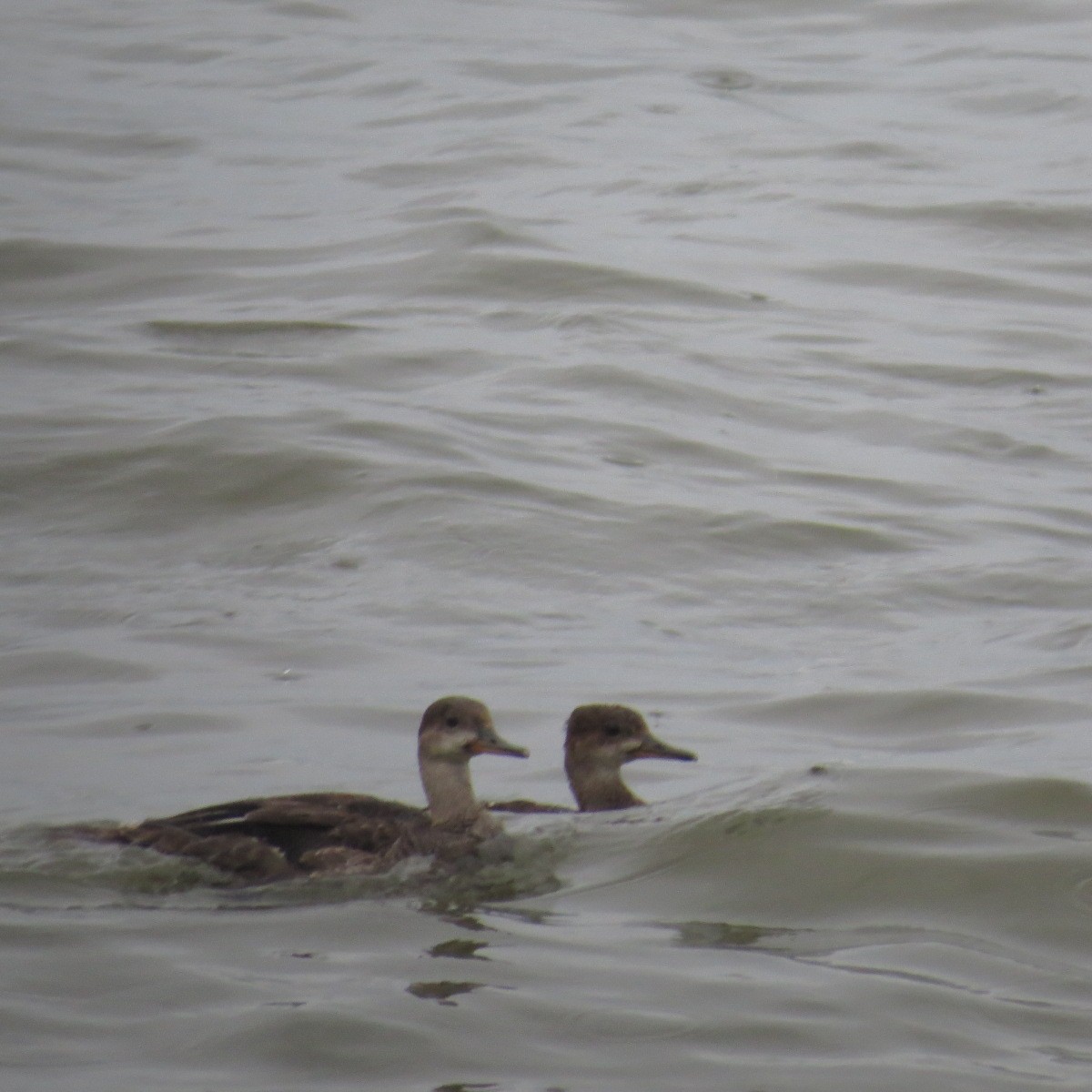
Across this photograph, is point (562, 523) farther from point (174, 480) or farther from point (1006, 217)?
point (1006, 217)

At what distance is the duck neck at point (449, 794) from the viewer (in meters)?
7.64

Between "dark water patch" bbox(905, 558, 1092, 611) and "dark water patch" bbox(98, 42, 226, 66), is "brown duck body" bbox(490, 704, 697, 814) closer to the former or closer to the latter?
"dark water patch" bbox(905, 558, 1092, 611)

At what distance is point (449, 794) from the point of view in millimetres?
7641

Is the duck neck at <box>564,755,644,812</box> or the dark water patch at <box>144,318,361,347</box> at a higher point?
the dark water patch at <box>144,318,361,347</box>

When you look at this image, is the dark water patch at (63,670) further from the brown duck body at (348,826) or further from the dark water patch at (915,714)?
the dark water patch at (915,714)

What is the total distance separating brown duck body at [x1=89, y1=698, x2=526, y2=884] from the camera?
7.14 m

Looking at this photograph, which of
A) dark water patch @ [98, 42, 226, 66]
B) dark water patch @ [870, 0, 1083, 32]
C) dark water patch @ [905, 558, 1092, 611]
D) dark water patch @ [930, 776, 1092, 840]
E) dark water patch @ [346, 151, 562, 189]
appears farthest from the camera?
dark water patch @ [870, 0, 1083, 32]

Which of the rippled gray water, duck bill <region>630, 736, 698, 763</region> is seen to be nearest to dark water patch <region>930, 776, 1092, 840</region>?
the rippled gray water

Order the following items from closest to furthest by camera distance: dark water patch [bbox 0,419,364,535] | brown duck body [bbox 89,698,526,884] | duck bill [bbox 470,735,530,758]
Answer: brown duck body [bbox 89,698,526,884] < duck bill [bbox 470,735,530,758] < dark water patch [bbox 0,419,364,535]

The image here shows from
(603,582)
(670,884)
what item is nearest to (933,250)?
(603,582)

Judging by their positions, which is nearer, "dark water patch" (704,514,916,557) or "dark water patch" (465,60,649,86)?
"dark water patch" (704,514,916,557)

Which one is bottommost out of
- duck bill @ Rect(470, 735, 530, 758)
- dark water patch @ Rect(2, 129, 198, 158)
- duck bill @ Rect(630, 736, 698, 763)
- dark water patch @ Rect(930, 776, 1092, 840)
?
dark water patch @ Rect(930, 776, 1092, 840)

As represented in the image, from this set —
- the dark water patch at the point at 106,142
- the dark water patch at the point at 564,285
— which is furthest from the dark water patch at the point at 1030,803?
the dark water patch at the point at 106,142

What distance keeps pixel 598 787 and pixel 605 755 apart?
114 mm
